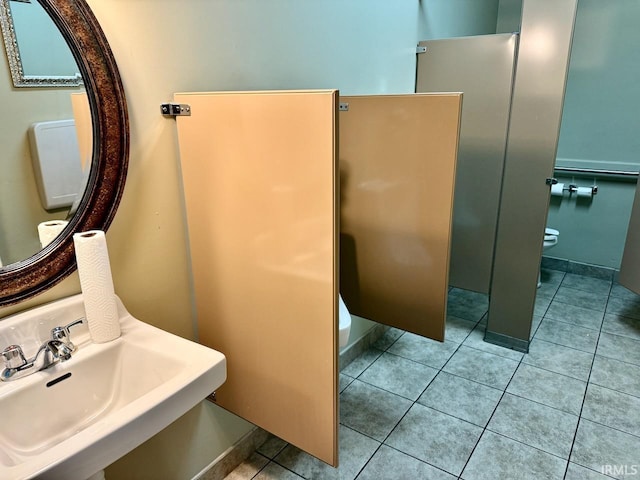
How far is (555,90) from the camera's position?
7.57ft

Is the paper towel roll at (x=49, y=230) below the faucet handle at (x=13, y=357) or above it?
above

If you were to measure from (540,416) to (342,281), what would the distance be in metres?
1.17

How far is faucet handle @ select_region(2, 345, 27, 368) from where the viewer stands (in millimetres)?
1089

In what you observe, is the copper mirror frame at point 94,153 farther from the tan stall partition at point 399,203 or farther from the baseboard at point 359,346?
the baseboard at point 359,346

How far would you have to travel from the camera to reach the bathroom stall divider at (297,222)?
1185 mm

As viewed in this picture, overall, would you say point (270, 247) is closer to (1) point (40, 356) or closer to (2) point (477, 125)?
(1) point (40, 356)

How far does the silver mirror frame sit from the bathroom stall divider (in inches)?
13.4

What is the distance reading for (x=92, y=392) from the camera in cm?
122

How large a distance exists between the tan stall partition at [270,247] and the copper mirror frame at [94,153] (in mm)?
204

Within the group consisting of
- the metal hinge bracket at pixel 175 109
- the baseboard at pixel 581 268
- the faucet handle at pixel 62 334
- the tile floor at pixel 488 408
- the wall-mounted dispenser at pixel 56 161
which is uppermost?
the metal hinge bracket at pixel 175 109

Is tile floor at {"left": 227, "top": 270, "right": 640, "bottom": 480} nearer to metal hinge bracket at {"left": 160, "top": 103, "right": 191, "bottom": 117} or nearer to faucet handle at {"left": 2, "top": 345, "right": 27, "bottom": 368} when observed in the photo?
faucet handle at {"left": 2, "top": 345, "right": 27, "bottom": 368}

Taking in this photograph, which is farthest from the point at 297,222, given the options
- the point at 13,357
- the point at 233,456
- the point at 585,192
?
the point at 585,192

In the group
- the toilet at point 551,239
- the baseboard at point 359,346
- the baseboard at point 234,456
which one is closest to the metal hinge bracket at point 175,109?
the baseboard at point 234,456

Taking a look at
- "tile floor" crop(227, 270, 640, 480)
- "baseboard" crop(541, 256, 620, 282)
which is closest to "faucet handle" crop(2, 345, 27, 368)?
"tile floor" crop(227, 270, 640, 480)
